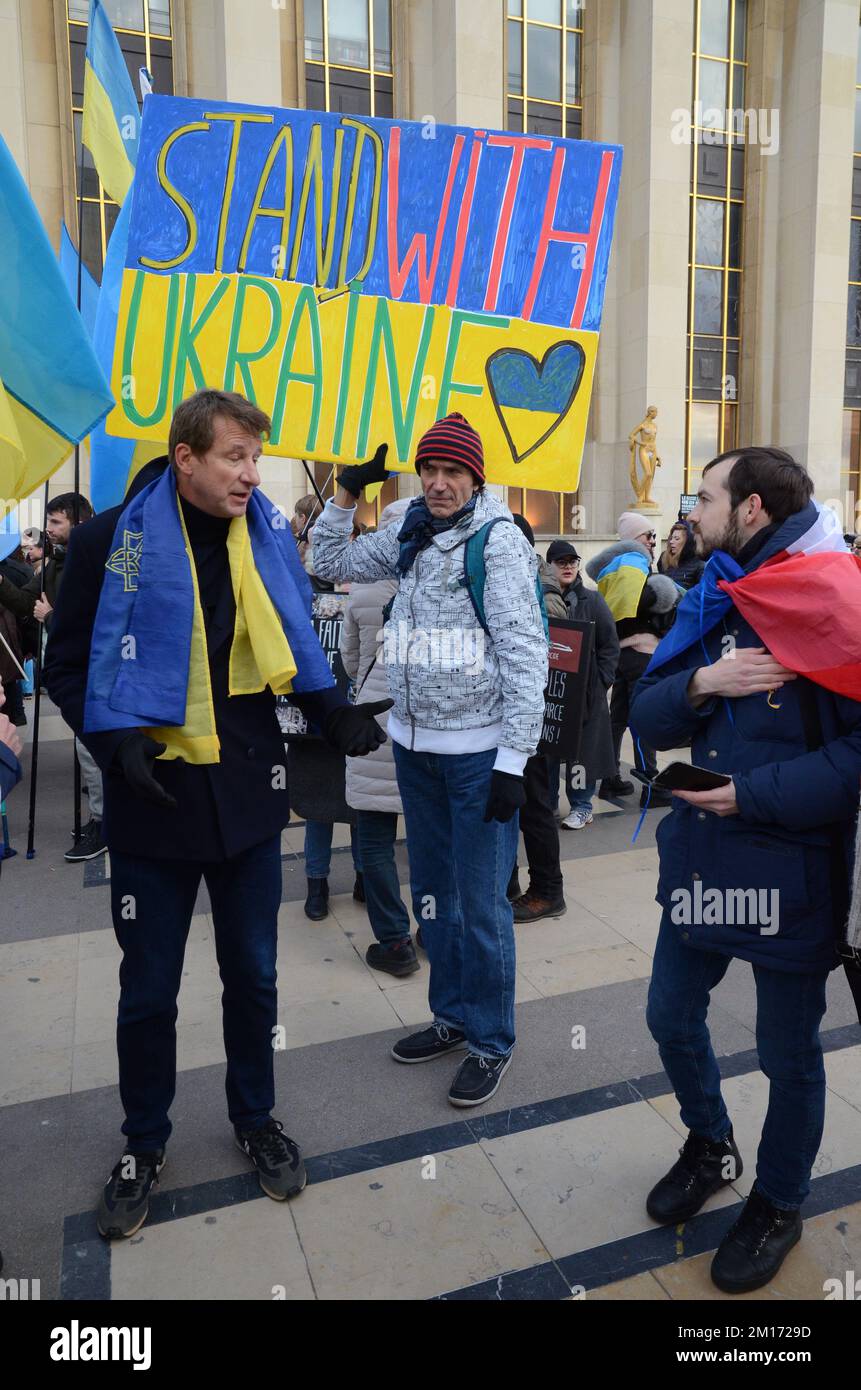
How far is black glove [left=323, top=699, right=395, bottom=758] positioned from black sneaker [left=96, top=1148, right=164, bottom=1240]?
124 centimetres

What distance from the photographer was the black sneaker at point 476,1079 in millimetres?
2908

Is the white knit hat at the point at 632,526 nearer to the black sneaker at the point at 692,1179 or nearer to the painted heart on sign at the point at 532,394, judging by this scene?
the painted heart on sign at the point at 532,394

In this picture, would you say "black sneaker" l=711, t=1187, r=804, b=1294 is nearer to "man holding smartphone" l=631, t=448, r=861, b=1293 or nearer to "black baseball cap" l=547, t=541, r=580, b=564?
"man holding smartphone" l=631, t=448, r=861, b=1293

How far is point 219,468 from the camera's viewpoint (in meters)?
2.28

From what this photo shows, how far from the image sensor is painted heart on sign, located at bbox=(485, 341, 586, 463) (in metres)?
3.57

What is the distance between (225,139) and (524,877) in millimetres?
3731

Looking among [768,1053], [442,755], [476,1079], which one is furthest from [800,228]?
[768,1053]

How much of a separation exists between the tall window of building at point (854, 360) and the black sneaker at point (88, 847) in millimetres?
20577

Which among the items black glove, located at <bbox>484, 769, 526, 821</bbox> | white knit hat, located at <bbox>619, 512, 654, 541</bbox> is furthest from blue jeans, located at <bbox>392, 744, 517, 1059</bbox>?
white knit hat, located at <bbox>619, 512, 654, 541</bbox>

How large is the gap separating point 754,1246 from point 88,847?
13.7 ft

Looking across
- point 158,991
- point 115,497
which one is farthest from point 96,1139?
point 115,497

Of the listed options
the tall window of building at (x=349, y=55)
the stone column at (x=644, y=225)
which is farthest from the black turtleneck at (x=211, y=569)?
the stone column at (x=644, y=225)
